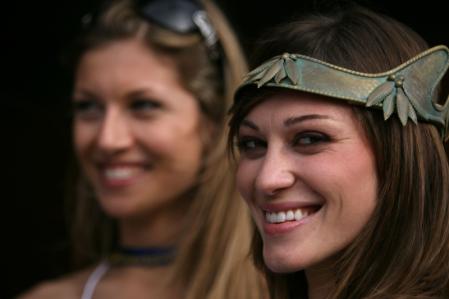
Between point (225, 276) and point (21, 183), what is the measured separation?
2.02 metres

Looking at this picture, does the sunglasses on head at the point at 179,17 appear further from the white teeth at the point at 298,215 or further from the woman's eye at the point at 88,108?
the white teeth at the point at 298,215

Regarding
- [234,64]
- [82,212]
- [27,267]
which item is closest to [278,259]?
[234,64]

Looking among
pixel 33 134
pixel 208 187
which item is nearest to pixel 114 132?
pixel 208 187

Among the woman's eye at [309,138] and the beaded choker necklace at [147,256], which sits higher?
the woman's eye at [309,138]

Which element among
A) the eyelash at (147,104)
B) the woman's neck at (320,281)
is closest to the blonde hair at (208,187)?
the eyelash at (147,104)

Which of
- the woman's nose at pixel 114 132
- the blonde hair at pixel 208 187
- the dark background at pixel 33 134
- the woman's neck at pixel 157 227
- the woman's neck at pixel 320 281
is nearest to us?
the woman's neck at pixel 320 281

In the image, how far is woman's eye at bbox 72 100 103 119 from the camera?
3326 mm

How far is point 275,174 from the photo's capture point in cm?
202

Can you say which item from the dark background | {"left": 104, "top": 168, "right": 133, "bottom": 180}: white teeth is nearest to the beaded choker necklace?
{"left": 104, "top": 168, "right": 133, "bottom": 180}: white teeth

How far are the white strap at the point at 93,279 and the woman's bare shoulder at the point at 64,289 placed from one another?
32 millimetres

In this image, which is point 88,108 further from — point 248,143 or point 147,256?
point 248,143

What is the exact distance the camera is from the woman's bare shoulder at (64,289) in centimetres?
338

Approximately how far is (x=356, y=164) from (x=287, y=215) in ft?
0.68

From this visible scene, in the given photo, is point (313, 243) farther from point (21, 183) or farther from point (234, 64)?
point (21, 183)
